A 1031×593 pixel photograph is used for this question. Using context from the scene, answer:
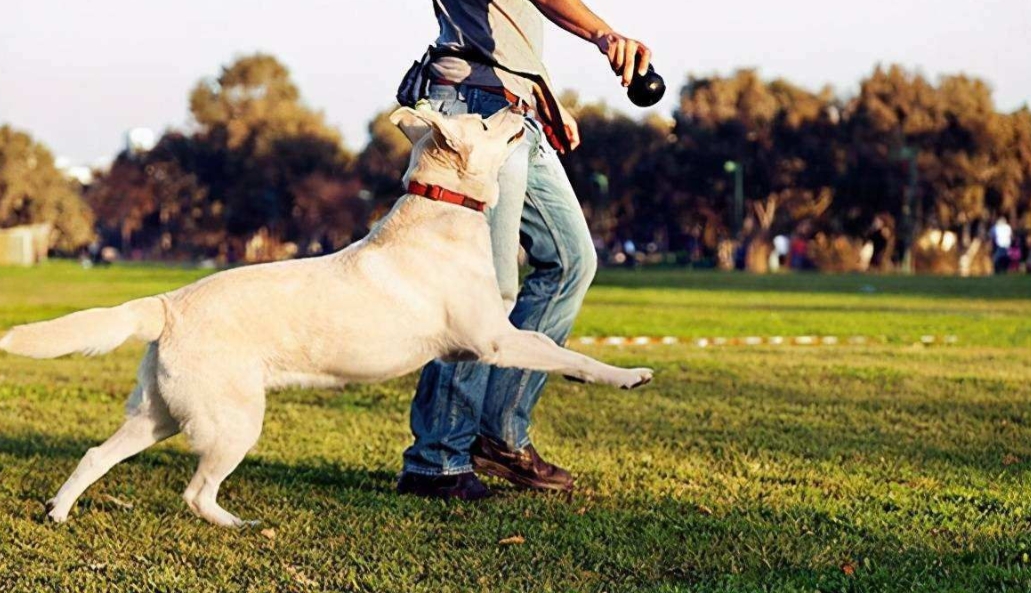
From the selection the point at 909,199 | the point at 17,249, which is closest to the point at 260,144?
the point at 17,249

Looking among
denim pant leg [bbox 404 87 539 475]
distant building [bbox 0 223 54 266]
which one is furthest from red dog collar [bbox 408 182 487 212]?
distant building [bbox 0 223 54 266]

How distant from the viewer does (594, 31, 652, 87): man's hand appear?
503 centimetres

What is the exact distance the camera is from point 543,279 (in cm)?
579

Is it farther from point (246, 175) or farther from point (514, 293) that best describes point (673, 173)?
point (514, 293)

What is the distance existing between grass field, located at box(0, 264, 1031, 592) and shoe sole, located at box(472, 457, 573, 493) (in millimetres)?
85

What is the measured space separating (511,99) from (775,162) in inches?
2529

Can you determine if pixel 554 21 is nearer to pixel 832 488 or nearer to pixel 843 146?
pixel 832 488

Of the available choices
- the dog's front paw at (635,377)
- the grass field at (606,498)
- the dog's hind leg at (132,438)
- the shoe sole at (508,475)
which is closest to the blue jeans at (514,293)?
the shoe sole at (508,475)

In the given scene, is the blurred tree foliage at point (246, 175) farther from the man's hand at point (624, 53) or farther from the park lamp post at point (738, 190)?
the man's hand at point (624, 53)

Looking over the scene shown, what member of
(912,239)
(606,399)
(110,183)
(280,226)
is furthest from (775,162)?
(606,399)

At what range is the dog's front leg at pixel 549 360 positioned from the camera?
4.79m

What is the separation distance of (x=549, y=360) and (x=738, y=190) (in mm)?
64480

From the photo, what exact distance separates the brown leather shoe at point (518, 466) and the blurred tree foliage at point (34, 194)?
9535 centimetres

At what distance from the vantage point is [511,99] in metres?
5.47
